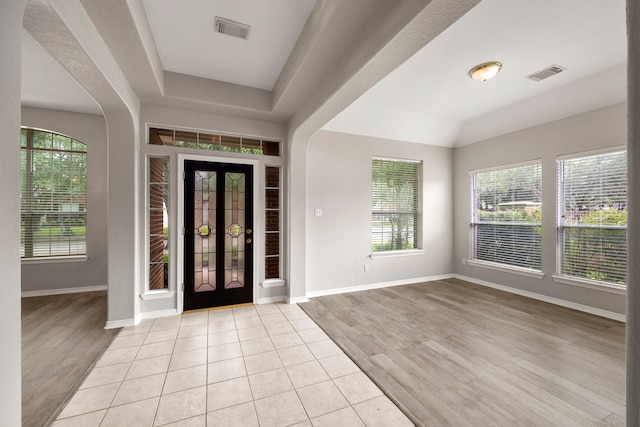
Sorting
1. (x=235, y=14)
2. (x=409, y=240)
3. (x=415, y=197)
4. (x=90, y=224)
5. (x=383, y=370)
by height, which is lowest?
(x=383, y=370)

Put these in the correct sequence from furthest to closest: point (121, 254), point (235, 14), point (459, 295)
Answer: point (459, 295), point (121, 254), point (235, 14)

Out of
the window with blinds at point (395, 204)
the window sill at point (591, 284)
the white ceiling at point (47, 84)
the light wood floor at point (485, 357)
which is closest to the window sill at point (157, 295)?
the light wood floor at point (485, 357)

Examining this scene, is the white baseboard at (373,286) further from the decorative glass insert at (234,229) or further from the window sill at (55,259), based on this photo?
the window sill at (55,259)

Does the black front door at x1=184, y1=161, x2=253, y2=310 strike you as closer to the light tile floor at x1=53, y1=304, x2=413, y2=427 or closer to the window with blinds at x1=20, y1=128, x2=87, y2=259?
the light tile floor at x1=53, y1=304, x2=413, y2=427

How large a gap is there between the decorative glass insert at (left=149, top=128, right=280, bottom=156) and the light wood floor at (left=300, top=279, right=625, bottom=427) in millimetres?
2441

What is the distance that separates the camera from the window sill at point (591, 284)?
3.41 m

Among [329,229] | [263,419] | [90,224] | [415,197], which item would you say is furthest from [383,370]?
[90,224]

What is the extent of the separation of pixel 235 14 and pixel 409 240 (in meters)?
4.50

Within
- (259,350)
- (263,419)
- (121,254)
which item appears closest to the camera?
(263,419)

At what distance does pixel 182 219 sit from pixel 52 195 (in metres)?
2.73

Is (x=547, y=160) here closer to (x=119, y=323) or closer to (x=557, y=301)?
(x=557, y=301)

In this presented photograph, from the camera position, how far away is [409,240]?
534cm

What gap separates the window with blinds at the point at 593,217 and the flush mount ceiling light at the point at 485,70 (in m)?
1.97

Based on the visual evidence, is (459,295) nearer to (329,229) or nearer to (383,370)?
(329,229)
